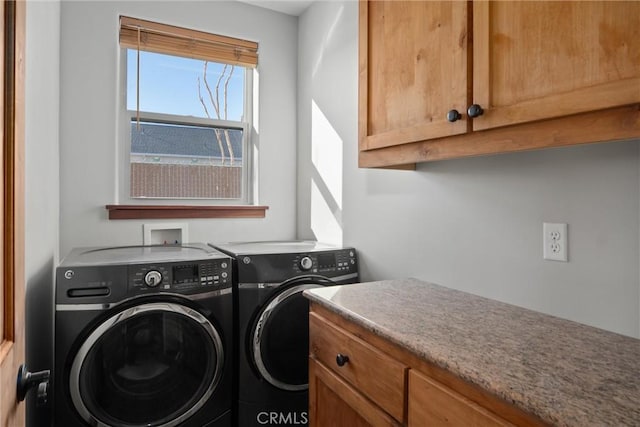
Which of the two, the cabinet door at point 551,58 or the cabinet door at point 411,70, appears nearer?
the cabinet door at point 551,58

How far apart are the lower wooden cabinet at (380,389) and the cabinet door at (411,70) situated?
0.70 metres

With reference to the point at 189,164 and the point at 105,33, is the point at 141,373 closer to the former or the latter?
the point at 189,164

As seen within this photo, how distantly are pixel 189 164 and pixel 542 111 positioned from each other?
2166 millimetres

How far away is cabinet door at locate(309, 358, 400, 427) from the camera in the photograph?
1.12 metres

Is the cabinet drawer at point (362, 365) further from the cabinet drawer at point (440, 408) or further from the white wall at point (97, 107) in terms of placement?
the white wall at point (97, 107)

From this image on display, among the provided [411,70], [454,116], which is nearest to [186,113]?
[411,70]

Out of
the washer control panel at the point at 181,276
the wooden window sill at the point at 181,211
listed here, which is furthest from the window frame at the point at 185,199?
the washer control panel at the point at 181,276

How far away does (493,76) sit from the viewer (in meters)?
1.08

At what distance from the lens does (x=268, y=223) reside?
2787 millimetres

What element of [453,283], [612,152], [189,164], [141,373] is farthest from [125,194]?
[612,152]

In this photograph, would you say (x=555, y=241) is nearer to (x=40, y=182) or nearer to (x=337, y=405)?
(x=337, y=405)

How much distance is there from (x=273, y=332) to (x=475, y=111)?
54.2 inches

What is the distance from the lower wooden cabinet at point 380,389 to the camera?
830 mm

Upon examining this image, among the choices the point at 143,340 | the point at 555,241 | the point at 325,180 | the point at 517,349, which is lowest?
the point at 143,340
